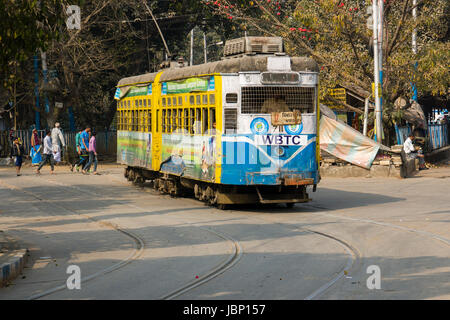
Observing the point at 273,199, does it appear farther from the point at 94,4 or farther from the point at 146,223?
the point at 94,4

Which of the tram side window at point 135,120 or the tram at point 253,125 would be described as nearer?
the tram at point 253,125

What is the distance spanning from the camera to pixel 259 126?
16406 mm

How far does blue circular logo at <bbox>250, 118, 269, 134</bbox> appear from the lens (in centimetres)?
1639

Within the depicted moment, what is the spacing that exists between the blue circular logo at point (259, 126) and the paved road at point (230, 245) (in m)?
1.82

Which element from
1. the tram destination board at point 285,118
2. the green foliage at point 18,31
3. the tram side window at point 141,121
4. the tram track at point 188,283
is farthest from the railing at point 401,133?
the green foliage at point 18,31

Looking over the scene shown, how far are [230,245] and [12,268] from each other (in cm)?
374

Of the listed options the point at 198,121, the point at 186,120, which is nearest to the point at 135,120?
the point at 186,120

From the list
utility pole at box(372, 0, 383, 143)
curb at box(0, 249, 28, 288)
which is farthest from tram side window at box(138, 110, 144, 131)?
curb at box(0, 249, 28, 288)

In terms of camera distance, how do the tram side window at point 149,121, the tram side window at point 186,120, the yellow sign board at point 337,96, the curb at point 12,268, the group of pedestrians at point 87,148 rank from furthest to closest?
the yellow sign board at point 337,96, the group of pedestrians at point 87,148, the tram side window at point 149,121, the tram side window at point 186,120, the curb at point 12,268

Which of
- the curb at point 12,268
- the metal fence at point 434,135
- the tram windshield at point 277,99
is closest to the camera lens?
the curb at point 12,268

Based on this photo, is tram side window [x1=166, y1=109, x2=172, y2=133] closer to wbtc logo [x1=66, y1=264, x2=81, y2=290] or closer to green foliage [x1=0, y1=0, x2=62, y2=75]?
green foliage [x1=0, y1=0, x2=62, y2=75]

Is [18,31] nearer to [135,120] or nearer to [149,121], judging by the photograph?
[149,121]

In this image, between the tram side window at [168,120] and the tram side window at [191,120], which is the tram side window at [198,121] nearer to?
the tram side window at [191,120]

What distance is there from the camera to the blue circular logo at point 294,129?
1655 centimetres
